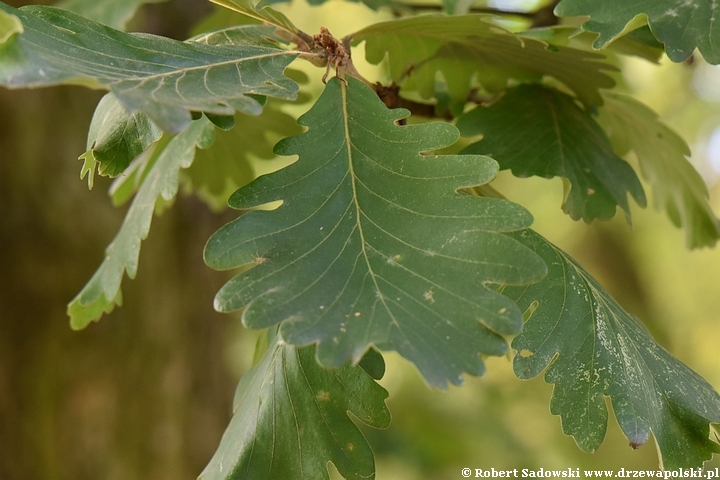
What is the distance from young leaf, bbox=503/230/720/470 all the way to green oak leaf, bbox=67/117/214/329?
16.9 inches

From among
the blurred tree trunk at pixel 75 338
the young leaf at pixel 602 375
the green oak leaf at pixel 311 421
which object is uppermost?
the young leaf at pixel 602 375

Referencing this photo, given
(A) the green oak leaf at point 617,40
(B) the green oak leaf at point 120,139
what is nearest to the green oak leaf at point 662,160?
(A) the green oak leaf at point 617,40

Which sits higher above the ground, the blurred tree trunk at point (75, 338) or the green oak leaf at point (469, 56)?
the green oak leaf at point (469, 56)

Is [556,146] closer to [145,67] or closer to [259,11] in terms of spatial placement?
[259,11]

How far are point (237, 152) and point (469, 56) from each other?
0.50 m

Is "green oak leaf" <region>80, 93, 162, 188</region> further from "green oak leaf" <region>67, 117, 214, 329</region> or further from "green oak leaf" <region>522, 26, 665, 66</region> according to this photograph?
"green oak leaf" <region>522, 26, 665, 66</region>

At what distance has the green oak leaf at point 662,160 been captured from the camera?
1039 millimetres

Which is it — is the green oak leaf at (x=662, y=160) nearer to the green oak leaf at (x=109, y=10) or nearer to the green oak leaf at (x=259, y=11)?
the green oak leaf at (x=259, y=11)

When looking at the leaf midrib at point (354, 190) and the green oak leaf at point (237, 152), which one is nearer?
the leaf midrib at point (354, 190)

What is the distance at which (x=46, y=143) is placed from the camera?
5.76 ft

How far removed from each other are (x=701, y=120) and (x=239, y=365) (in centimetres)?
300

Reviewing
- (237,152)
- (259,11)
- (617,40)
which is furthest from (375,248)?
(237,152)

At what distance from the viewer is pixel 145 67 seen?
0.61 metres

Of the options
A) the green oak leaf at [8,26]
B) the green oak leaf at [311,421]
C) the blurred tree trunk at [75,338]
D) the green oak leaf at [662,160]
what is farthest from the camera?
the blurred tree trunk at [75,338]
